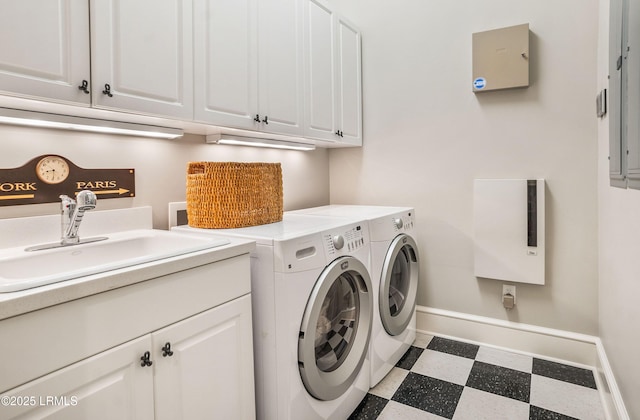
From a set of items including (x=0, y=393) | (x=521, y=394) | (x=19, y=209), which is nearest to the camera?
(x=0, y=393)

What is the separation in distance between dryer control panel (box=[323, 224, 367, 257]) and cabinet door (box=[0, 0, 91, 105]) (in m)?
1.02

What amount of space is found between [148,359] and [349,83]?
2.26 metres

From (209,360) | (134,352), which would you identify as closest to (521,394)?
(209,360)

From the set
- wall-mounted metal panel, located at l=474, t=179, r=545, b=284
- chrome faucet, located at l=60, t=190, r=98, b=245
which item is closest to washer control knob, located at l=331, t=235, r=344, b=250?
chrome faucet, located at l=60, t=190, r=98, b=245

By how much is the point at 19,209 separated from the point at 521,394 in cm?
243

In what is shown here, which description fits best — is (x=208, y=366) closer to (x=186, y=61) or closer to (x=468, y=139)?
(x=186, y=61)

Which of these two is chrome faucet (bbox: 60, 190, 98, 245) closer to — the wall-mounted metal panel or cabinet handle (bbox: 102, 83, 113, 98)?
cabinet handle (bbox: 102, 83, 113, 98)

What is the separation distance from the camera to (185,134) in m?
1.91

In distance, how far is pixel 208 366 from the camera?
3.81 ft

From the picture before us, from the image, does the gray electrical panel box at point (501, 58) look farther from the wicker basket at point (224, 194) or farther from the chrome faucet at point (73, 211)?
the chrome faucet at point (73, 211)

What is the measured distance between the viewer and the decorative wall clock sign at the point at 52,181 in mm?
1283

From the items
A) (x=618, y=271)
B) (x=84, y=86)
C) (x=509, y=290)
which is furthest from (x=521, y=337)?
(x=84, y=86)

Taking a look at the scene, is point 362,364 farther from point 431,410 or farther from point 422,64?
point 422,64

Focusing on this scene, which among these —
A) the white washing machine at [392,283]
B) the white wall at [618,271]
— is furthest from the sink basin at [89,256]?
the white wall at [618,271]
